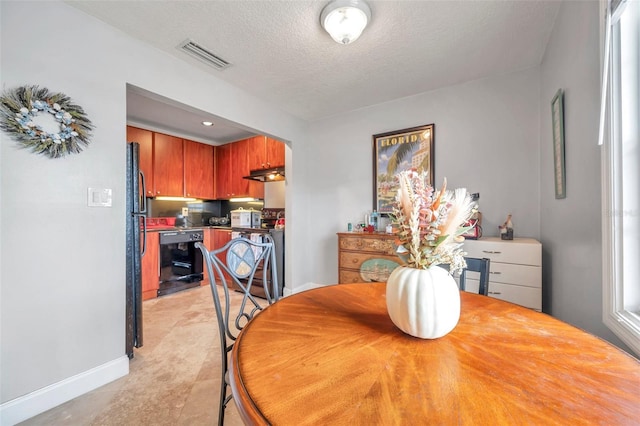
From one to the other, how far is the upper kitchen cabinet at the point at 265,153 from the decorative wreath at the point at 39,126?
2.42m

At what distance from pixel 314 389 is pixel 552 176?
98.0 inches

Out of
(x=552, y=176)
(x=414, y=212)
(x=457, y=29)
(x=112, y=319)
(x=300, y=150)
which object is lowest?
(x=112, y=319)

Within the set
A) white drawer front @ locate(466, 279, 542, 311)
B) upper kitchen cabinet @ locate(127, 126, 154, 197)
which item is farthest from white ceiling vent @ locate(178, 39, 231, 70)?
white drawer front @ locate(466, 279, 542, 311)

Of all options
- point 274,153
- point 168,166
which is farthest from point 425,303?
point 168,166

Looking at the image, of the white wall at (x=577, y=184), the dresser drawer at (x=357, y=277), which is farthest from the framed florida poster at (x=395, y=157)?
the white wall at (x=577, y=184)

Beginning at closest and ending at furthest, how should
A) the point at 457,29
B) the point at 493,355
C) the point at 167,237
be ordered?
1. the point at 493,355
2. the point at 457,29
3. the point at 167,237

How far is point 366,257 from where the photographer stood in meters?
2.97

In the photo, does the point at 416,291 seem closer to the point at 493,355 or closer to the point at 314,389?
the point at 493,355

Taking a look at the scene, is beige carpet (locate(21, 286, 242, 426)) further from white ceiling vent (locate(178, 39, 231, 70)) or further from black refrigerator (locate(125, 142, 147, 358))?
white ceiling vent (locate(178, 39, 231, 70))

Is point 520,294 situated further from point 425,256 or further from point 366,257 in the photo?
point 425,256

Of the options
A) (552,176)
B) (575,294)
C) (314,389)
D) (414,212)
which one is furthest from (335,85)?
(314,389)

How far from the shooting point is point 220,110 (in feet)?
8.59

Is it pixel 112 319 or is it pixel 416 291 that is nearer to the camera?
pixel 416 291

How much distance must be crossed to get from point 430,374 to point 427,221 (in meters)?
0.43
